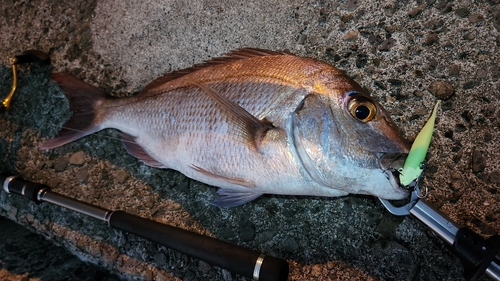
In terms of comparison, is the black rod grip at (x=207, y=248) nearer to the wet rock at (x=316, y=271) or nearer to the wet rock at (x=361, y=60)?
the wet rock at (x=316, y=271)

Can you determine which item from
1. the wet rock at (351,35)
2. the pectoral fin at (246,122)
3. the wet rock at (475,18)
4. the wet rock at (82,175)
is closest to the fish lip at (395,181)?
the pectoral fin at (246,122)

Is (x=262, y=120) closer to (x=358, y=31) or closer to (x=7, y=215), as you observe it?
(x=358, y=31)

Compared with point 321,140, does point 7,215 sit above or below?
below

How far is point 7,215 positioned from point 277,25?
183 centimetres

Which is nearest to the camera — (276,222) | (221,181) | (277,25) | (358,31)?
(221,181)

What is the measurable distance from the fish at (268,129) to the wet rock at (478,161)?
43 centimetres

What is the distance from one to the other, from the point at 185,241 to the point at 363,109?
0.85 meters

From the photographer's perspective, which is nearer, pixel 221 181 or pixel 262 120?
pixel 262 120

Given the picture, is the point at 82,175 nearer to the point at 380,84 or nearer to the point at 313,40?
the point at 313,40

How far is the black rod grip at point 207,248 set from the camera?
1.22 metres

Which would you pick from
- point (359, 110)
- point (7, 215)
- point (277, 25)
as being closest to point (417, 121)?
point (359, 110)

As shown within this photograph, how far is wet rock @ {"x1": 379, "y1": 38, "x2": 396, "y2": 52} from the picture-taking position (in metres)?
1.53

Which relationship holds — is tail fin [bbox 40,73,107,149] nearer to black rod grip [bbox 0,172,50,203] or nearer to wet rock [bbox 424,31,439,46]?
black rod grip [bbox 0,172,50,203]

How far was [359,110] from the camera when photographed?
44.2 inches
